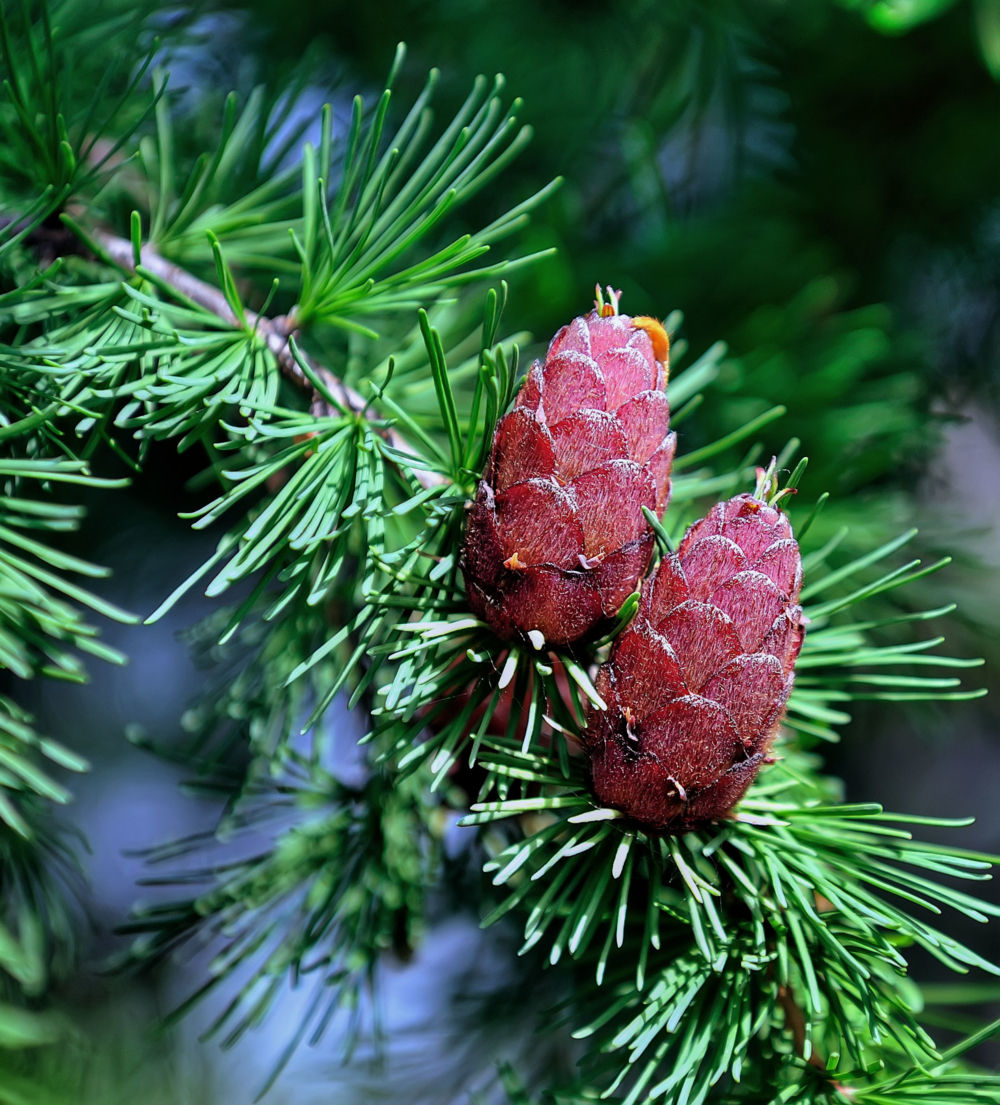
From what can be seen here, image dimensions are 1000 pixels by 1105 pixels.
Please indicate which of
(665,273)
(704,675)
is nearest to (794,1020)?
(704,675)

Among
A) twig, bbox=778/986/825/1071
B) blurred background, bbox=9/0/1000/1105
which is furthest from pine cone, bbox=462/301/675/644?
blurred background, bbox=9/0/1000/1105

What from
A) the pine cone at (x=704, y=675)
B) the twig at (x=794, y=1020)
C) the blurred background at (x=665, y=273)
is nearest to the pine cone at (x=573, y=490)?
the pine cone at (x=704, y=675)

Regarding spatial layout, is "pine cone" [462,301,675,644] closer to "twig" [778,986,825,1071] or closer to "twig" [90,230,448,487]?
"twig" [90,230,448,487]

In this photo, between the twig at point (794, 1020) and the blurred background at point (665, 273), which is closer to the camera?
the twig at point (794, 1020)

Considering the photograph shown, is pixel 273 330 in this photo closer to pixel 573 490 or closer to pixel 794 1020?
pixel 573 490

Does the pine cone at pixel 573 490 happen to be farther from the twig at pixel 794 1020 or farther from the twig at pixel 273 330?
the twig at pixel 794 1020

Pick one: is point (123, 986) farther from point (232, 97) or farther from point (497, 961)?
point (232, 97)

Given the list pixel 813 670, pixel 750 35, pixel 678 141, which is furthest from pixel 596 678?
pixel 678 141
